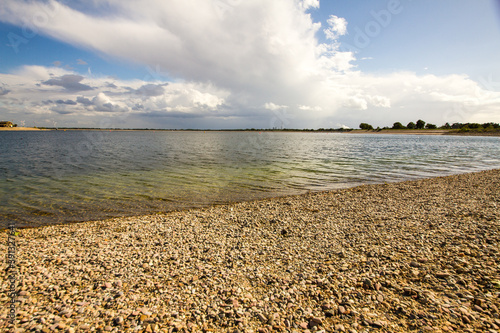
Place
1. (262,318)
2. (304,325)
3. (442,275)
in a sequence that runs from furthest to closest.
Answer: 1. (442,275)
2. (262,318)
3. (304,325)

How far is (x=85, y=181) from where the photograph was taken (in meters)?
23.8

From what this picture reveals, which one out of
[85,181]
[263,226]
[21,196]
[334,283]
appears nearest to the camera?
[334,283]

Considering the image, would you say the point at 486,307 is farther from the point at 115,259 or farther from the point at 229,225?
the point at 115,259

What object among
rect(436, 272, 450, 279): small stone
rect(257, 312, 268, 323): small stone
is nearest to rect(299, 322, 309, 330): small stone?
rect(257, 312, 268, 323): small stone

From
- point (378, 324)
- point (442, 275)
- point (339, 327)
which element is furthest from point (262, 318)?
point (442, 275)

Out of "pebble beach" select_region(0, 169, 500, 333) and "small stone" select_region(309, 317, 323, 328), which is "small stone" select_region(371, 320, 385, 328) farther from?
"small stone" select_region(309, 317, 323, 328)

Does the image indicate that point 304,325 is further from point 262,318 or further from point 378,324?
point 378,324

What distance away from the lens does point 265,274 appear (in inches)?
288

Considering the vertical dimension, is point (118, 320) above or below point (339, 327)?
below

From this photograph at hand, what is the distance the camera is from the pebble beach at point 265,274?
544 centimetres

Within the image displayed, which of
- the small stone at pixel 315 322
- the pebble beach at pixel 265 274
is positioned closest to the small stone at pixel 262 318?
the pebble beach at pixel 265 274

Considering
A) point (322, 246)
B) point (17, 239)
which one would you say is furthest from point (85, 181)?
point (322, 246)

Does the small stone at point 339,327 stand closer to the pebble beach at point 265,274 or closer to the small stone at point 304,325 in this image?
the pebble beach at point 265,274

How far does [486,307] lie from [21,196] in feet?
90.8
